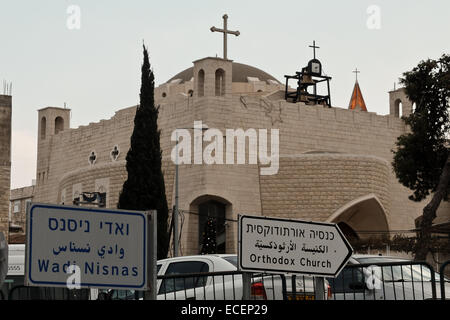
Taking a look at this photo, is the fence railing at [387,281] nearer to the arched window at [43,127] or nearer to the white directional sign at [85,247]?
the white directional sign at [85,247]

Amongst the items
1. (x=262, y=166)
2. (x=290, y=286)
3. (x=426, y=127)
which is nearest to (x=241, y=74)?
(x=262, y=166)

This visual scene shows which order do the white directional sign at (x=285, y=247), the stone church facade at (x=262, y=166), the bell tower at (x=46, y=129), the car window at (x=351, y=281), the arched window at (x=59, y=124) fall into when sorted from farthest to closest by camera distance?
the arched window at (x=59, y=124) < the bell tower at (x=46, y=129) < the stone church facade at (x=262, y=166) < the car window at (x=351, y=281) < the white directional sign at (x=285, y=247)

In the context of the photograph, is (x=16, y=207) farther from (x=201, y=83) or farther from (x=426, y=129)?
(x=426, y=129)

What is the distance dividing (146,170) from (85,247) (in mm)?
28548

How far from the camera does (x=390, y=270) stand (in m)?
10.9

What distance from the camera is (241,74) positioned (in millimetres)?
59031

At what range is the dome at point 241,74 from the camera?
58.6 metres

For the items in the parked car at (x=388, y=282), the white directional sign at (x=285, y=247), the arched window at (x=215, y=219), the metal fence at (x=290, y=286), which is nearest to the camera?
the white directional sign at (x=285, y=247)

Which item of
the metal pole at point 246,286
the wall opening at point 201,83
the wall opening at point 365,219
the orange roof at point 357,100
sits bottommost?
the metal pole at point 246,286

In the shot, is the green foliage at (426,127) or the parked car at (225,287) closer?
the parked car at (225,287)

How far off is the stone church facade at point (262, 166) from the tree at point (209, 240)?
1574 millimetres

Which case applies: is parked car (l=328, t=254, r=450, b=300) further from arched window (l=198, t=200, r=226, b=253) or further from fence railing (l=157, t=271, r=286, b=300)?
arched window (l=198, t=200, r=226, b=253)

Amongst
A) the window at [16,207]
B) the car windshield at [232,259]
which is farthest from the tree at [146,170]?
the window at [16,207]
